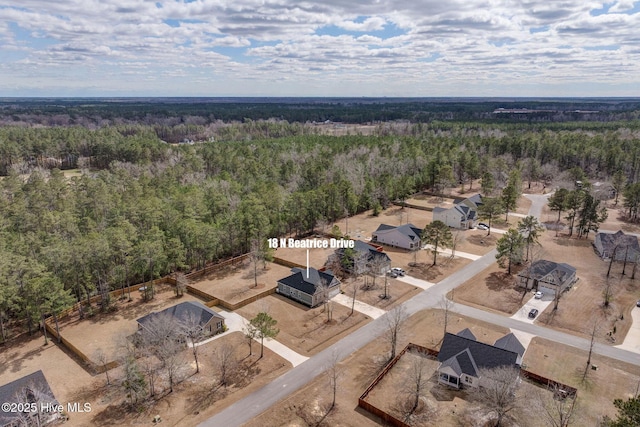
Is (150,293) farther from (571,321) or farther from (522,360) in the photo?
(571,321)

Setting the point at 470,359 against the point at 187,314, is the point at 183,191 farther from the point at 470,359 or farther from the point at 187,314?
the point at 470,359

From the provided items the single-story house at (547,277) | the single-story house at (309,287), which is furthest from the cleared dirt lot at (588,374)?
the single-story house at (309,287)

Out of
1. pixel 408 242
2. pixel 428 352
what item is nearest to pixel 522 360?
pixel 428 352

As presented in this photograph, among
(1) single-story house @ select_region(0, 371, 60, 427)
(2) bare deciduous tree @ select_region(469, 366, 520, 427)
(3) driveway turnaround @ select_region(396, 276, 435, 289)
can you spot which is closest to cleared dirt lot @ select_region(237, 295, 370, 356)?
(3) driveway turnaround @ select_region(396, 276, 435, 289)

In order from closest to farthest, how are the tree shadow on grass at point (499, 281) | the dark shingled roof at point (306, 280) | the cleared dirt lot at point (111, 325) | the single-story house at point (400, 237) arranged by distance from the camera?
the cleared dirt lot at point (111, 325)
the dark shingled roof at point (306, 280)
the tree shadow on grass at point (499, 281)
the single-story house at point (400, 237)

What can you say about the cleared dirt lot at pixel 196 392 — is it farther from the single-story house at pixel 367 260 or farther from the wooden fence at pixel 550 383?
the wooden fence at pixel 550 383

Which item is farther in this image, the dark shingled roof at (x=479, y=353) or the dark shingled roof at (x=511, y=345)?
the dark shingled roof at (x=511, y=345)
